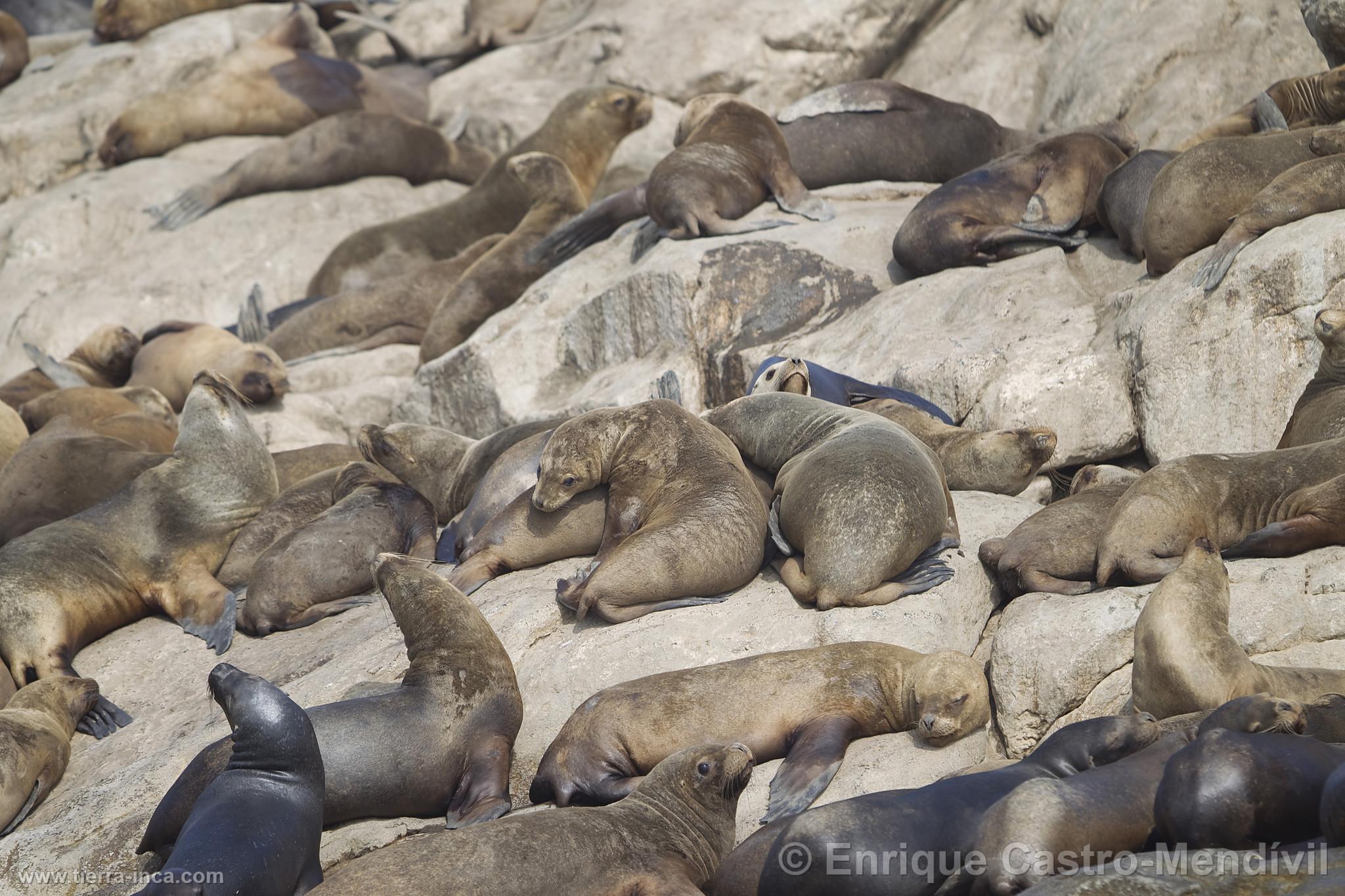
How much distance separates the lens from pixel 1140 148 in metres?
10.9

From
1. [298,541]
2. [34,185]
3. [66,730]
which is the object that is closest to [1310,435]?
[298,541]

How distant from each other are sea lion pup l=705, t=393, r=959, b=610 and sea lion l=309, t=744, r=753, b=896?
1209mm

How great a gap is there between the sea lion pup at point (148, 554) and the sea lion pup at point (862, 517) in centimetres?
315

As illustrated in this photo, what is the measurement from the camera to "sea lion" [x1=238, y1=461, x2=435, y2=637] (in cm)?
743

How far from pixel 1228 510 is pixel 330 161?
37.3 ft

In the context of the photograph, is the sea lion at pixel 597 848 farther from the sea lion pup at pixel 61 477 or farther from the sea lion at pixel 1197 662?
the sea lion pup at pixel 61 477

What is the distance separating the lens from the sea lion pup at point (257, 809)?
4086 mm

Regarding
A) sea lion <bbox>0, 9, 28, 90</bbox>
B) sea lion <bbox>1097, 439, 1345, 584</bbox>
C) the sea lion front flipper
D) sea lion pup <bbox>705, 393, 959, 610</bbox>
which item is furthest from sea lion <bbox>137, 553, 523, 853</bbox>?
sea lion <bbox>0, 9, 28, 90</bbox>

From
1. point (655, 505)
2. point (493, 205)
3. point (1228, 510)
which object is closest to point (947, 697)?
point (1228, 510)

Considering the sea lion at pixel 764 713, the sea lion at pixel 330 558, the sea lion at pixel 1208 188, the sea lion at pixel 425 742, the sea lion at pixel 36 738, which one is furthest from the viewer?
the sea lion at pixel 1208 188

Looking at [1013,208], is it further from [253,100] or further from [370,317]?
[253,100]

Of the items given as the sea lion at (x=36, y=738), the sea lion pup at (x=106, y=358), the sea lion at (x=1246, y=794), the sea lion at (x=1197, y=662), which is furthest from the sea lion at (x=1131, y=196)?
the sea lion pup at (x=106, y=358)

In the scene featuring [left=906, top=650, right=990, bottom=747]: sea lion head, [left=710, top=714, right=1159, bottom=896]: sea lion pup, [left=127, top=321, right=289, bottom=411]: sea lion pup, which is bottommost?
[left=127, top=321, right=289, bottom=411]: sea lion pup

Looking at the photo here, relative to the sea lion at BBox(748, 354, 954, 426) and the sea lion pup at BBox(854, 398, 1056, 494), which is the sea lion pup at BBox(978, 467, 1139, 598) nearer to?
the sea lion pup at BBox(854, 398, 1056, 494)
